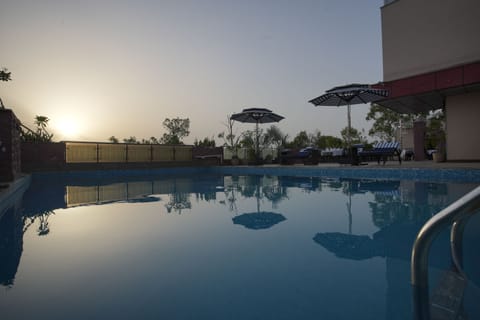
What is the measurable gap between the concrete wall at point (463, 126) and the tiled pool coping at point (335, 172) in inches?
121

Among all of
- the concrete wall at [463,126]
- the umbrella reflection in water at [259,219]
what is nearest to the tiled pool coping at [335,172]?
the concrete wall at [463,126]

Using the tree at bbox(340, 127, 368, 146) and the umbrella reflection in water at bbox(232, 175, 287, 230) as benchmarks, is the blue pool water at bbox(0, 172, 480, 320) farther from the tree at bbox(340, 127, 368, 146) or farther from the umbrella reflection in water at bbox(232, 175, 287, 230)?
the tree at bbox(340, 127, 368, 146)

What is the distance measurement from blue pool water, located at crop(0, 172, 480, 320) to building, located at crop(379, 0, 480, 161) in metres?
6.69

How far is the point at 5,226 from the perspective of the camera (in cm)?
371

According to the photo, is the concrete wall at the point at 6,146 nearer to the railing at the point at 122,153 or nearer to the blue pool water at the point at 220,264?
the blue pool water at the point at 220,264

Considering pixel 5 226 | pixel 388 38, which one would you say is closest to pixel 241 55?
pixel 388 38

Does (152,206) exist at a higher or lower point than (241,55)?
lower

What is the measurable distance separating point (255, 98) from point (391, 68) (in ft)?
32.4

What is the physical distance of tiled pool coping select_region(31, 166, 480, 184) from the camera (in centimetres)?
697

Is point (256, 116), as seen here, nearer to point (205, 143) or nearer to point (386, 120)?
point (205, 143)

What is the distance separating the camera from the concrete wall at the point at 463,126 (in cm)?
912

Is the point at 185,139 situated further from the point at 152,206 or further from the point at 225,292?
the point at 225,292

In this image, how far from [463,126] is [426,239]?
11.1 meters

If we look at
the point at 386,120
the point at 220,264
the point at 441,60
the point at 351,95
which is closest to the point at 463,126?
the point at 441,60
